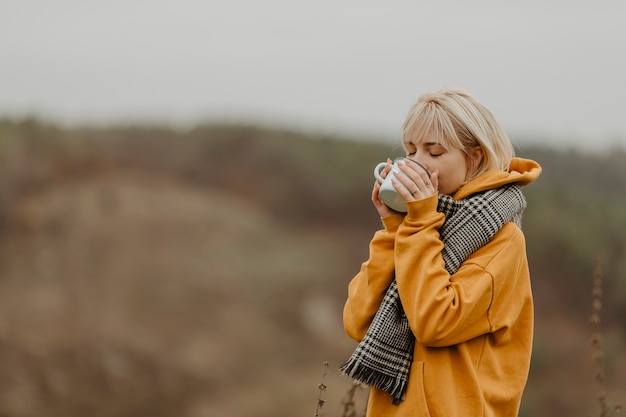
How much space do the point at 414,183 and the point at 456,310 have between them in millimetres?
369

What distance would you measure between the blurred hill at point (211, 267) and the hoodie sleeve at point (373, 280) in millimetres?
10719

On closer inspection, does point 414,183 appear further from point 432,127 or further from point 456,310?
point 456,310

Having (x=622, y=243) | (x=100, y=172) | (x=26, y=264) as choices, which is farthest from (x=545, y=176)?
(x=26, y=264)

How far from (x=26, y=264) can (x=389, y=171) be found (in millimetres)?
15545

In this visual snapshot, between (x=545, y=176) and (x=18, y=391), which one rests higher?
(x=545, y=176)

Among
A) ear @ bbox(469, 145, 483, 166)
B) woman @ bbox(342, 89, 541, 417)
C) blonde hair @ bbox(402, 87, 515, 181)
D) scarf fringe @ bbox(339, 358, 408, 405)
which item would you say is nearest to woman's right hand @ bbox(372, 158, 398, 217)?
woman @ bbox(342, 89, 541, 417)

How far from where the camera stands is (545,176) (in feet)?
70.0

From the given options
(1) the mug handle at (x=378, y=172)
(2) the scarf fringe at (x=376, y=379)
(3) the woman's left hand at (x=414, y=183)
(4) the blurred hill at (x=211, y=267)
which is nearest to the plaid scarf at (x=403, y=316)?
(2) the scarf fringe at (x=376, y=379)

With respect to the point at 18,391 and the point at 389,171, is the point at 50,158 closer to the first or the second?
the point at 18,391

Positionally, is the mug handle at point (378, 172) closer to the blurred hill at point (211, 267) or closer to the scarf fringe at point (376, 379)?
the scarf fringe at point (376, 379)

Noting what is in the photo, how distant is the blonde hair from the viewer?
231cm

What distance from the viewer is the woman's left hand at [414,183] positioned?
88.1 inches

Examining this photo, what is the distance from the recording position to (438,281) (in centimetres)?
216

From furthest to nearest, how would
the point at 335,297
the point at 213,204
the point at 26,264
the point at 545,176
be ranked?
the point at 545,176 < the point at 213,204 < the point at 335,297 < the point at 26,264
